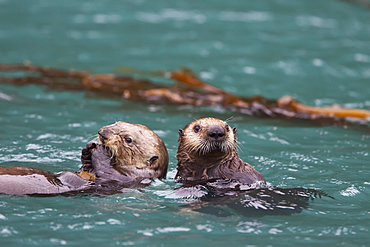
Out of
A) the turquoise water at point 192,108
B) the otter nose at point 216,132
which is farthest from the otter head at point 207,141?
the turquoise water at point 192,108

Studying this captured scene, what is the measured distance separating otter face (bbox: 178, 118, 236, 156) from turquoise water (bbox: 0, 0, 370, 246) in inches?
17.0

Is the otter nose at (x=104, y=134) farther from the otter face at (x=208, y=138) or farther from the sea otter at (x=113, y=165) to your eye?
the otter face at (x=208, y=138)

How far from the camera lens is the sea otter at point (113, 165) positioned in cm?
521

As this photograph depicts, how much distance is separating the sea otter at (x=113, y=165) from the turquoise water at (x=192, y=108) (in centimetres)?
21

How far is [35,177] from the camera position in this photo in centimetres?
517

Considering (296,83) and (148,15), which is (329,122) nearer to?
(296,83)

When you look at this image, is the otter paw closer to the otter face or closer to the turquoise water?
the turquoise water

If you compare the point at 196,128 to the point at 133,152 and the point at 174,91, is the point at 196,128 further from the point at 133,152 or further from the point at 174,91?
the point at 174,91

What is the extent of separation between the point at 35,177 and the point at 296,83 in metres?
6.53

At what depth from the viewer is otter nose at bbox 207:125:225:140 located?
5.34 metres

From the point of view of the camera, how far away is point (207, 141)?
5.44 m

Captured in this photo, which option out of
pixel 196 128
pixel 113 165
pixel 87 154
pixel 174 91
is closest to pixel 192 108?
pixel 174 91

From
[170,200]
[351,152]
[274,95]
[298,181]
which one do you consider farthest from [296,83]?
[170,200]

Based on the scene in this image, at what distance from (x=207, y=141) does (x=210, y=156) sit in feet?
0.67
